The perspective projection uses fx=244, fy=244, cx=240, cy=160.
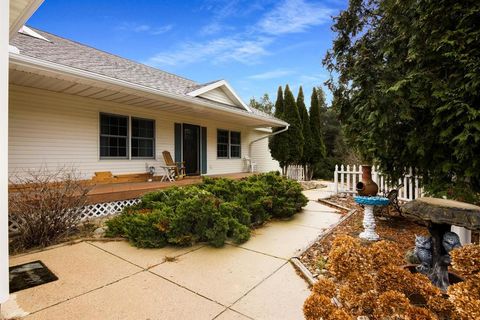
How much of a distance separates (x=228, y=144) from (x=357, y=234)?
7.05m

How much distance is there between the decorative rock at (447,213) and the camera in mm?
1933

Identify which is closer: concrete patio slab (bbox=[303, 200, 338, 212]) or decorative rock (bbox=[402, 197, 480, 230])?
decorative rock (bbox=[402, 197, 480, 230])

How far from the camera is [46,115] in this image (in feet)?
17.9

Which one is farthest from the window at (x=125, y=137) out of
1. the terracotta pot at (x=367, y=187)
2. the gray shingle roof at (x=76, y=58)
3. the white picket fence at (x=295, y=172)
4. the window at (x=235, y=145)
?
the white picket fence at (x=295, y=172)

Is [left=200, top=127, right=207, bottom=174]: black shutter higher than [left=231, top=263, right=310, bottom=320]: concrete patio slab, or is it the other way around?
[left=200, top=127, right=207, bottom=174]: black shutter

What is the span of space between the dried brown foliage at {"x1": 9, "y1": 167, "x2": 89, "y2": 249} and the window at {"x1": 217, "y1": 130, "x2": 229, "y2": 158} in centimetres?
623

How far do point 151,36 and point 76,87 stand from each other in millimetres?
7824

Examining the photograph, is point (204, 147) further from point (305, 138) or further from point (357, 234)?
point (305, 138)

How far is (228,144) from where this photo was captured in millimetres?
10484

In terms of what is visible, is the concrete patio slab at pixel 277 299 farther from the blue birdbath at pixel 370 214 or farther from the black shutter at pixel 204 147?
the black shutter at pixel 204 147

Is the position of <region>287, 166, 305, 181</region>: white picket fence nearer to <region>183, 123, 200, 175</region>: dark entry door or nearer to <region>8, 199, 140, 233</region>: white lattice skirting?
<region>183, 123, 200, 175</region>: dark entry door

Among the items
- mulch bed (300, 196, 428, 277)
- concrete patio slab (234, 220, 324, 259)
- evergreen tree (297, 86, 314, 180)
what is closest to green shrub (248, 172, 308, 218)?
concrete patio slab (234, 220, 324, 259)

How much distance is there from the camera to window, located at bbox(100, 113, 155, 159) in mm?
6492

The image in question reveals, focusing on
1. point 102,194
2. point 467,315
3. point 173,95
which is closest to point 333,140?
point 173,95
